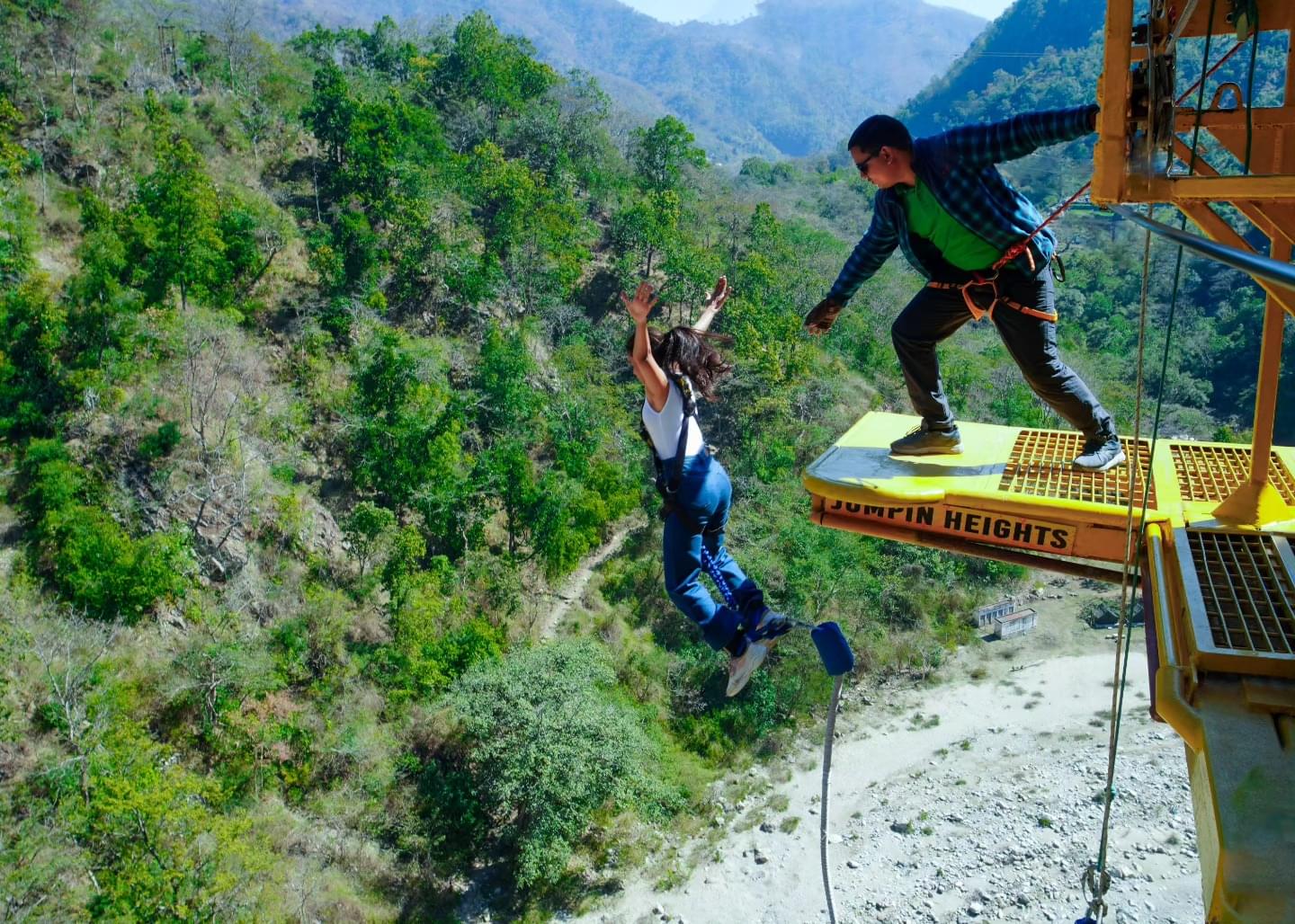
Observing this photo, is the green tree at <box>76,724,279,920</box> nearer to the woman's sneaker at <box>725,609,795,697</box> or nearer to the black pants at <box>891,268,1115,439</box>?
the woman's sneaker at <box>725,609,795,697</box>

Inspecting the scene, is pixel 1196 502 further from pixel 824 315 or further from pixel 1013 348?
pixel 824 315

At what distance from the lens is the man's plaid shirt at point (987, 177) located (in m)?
3.77

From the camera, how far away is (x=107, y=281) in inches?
613

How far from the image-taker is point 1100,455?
14.8ft

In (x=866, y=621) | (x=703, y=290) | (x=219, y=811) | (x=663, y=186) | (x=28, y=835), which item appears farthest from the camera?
(x=663, y=186)

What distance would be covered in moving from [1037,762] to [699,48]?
135 meters

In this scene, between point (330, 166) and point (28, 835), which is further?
point (330, 166)

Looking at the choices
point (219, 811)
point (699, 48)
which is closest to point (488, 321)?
point (219, 811)

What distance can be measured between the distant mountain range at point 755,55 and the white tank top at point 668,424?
311 ft

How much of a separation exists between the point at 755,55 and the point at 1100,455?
464 feet

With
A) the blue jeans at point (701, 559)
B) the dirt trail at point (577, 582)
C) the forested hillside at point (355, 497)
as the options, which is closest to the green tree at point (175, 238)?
the forested hillside at point (355, 497)

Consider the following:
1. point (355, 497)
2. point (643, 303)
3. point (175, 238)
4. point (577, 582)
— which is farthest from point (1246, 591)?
point (175, 238)

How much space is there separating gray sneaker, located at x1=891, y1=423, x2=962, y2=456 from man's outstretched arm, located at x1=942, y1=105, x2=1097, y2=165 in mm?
1469

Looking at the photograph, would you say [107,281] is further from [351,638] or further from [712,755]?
[712,755]
